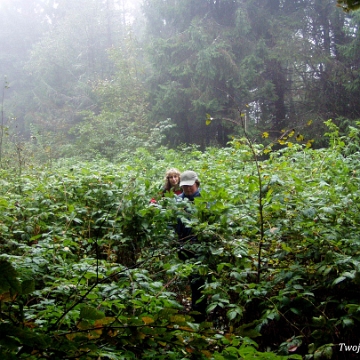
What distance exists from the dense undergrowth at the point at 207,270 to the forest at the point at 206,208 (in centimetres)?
1

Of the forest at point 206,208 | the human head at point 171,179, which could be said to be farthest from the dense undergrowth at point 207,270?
the human head at point 171,179

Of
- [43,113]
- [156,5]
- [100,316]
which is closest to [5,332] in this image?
[100,316]

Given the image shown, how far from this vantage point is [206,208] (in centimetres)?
365

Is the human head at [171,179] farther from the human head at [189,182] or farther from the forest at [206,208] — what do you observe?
the human head at [189,182]

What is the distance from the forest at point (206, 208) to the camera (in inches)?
72.3

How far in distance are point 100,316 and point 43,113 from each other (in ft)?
109

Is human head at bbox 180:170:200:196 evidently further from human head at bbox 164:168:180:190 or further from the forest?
human head at bbox 164:168:180:190

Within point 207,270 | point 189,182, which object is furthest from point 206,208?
point 189,182

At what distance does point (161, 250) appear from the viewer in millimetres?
3693

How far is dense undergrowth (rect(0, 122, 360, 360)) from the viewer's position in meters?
1.81

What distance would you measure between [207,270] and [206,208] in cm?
57

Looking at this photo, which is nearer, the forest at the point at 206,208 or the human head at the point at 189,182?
the forest at the point at 206,208

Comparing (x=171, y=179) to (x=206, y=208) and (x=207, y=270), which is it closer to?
(x=206, y=208)

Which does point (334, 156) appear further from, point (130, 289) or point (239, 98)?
point (239, 98)
